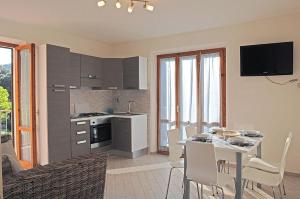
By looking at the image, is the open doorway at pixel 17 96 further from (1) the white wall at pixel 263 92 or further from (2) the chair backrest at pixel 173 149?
(1) the white wall at pixel 263 92

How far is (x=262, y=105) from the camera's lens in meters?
3.97

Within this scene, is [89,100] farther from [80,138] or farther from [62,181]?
[62,181]

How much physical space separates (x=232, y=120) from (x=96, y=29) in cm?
306

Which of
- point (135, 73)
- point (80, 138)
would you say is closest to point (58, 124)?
point (80, 138)

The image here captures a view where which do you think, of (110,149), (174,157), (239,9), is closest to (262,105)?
(239,9)

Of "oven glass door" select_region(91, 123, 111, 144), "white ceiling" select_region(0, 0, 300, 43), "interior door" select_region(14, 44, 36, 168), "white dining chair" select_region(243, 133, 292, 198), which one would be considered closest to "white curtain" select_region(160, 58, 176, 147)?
"white ceiling" select_region(0, 0, 300, 43)

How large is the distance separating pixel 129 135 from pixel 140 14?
238 centimetres

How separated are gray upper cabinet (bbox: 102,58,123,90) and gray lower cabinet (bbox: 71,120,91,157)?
1.07 meters

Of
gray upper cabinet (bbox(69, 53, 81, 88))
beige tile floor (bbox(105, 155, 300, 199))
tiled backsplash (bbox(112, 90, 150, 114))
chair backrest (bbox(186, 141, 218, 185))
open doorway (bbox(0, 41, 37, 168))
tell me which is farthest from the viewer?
tiled backsplash (bbox(112, 90, 150, 114))

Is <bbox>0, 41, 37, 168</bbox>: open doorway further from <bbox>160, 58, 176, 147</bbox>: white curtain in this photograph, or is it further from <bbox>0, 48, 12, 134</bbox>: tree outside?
<bbox>160, 58, 176, 147</bbox>: white curtain

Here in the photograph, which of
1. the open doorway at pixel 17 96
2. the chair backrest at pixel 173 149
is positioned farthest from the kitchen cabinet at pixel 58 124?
the chair backrest at pixel 173 149

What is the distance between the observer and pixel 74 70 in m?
4.49

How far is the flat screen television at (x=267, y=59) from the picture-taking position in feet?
12.1

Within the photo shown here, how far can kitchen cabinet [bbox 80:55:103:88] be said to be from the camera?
15.5 ft
